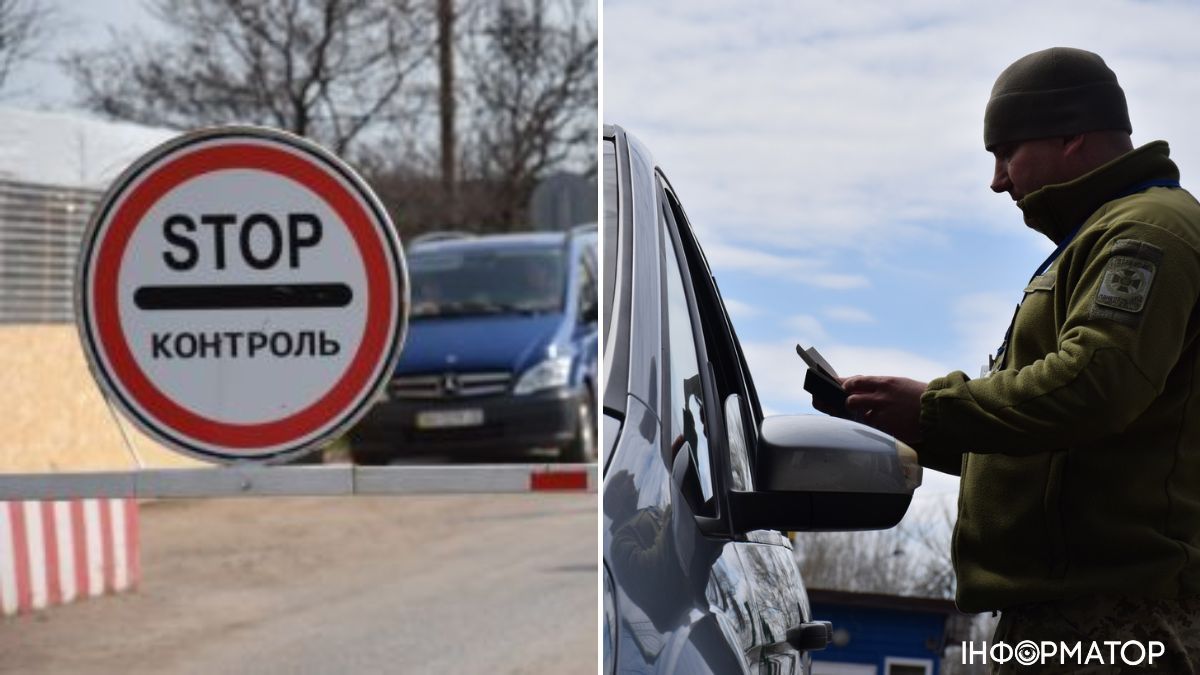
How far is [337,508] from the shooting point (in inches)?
604

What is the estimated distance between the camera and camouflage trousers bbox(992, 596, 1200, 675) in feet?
9.02

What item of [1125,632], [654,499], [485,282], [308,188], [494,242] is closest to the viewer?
[654,499]

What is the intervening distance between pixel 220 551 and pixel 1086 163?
1078 centimetres

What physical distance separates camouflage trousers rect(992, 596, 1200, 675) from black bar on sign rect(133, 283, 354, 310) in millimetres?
1535

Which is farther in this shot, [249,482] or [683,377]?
[249,482]

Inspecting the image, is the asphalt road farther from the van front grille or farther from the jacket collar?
the jacket collar

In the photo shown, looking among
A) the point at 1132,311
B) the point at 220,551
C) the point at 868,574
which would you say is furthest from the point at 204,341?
the point at 220,551

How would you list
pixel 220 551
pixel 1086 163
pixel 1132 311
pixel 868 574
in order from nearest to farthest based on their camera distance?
pixel 1132 311 < pixel 1086 163 < pixel 868 574 < pixel 220 551

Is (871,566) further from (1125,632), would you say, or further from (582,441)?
(1125,632)

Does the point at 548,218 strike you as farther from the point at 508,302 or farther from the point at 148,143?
the point at 148,143

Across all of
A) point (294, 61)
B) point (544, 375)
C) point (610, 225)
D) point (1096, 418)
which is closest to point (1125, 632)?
A: point (1096, 418)

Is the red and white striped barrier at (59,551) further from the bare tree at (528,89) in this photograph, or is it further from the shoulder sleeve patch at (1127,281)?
the shoulder sleeve patch at (1127,281)

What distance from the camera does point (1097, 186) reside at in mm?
2867

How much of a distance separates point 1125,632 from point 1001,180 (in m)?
0.71
